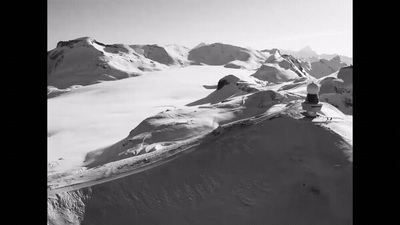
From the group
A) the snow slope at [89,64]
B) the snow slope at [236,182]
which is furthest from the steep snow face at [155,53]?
the snow slope at [236,182]

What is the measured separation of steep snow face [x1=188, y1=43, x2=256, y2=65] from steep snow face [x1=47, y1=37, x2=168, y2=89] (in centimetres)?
3456

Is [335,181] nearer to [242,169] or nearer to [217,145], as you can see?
[242,169]

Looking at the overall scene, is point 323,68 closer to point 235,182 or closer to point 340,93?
point 340,93

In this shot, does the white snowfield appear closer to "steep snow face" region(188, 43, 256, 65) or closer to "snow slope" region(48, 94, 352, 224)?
"snow slope" region(48, 94, 352, 224)

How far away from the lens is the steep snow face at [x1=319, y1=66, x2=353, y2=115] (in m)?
22.2

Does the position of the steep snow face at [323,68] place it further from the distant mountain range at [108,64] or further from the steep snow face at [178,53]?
the steep snow face at [178,53]

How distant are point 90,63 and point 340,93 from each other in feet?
186

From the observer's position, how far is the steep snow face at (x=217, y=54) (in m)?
112

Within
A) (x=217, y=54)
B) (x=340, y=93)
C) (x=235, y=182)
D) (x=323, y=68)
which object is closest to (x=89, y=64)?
(x=340, y=93)

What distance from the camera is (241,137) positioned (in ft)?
23.9

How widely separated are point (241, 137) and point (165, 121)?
11.4m

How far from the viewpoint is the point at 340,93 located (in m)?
23.7
